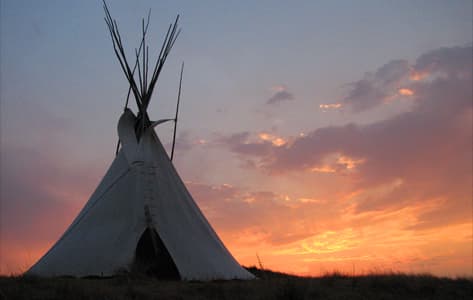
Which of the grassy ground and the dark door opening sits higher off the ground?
the dark door opening

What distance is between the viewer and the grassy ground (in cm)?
779

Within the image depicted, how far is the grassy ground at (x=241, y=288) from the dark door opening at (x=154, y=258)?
1.26m

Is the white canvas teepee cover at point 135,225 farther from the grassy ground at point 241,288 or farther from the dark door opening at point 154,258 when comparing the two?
the grassy ground at point 241,288

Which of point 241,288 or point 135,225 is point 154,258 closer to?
point 135,225

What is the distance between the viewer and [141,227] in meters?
10.8

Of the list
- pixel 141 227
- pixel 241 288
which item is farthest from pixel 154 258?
pixel 241 288

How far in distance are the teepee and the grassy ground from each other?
3.24ft

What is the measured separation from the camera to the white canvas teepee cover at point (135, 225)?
10672mm

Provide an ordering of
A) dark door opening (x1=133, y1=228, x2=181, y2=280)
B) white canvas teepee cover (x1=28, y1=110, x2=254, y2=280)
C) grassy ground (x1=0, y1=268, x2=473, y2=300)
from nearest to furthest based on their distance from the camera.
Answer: grassy ground (x1=0, y1=268, x2=473, y2=300), white canvas teepee cover (x1=28, y1=110, x2=254, y2=280), dark door opening (x1=133, y1=228, x2=181, y2=280)

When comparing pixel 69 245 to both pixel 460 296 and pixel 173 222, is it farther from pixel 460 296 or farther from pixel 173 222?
pixel 460 296

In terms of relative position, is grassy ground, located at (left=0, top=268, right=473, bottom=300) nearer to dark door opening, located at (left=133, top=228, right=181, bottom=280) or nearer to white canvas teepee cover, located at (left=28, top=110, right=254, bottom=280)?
white canvas teepee cover, located at (left=28, top=110, right=254, bottom=280)

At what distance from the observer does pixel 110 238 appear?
1080 centimetres

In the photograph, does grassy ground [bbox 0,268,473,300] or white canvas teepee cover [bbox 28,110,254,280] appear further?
white canvas teepee cover [bbox 28,110,254,280]

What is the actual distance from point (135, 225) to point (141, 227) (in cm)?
14
